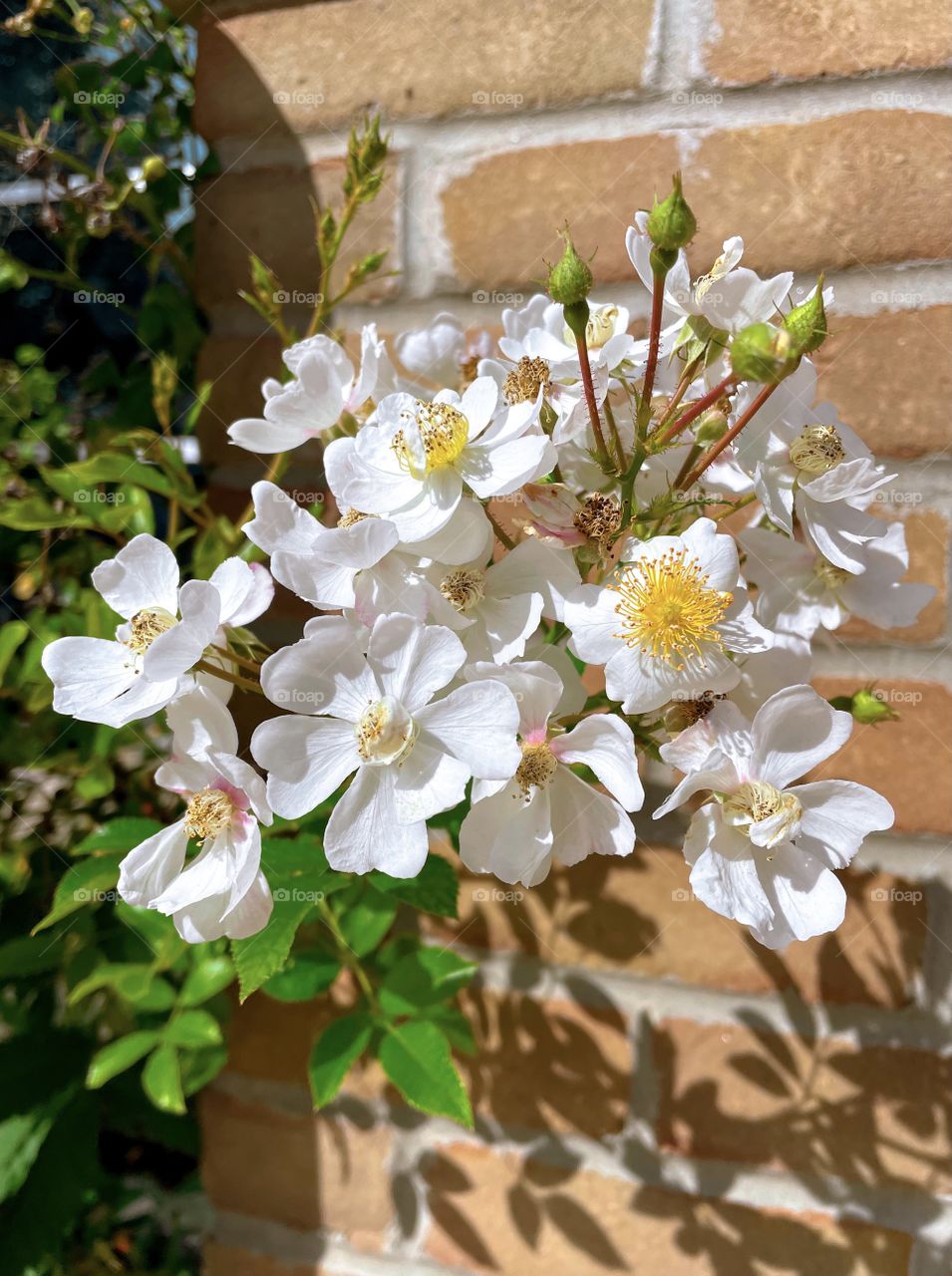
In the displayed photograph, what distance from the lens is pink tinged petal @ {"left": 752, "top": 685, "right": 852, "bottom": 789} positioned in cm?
32

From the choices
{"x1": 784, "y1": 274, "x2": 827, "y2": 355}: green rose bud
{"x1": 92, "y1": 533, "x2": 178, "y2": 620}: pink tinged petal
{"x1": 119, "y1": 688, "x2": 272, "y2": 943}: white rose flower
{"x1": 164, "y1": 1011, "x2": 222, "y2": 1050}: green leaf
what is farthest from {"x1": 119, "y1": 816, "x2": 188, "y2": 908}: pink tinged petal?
{"x1": 784, "y1": 274, "x2": 827, "y2": 355}: green rose bud

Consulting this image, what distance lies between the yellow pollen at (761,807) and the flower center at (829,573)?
0.12 meters

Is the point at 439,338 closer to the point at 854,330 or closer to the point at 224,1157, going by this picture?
the point at 854,330

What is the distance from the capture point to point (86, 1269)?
27.6 inches

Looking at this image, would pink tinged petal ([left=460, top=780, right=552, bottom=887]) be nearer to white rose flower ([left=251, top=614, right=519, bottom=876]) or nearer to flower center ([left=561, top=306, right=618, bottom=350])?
white rose flower ([left=251, top=614, right=519, bottom=876])

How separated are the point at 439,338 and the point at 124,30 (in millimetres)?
402

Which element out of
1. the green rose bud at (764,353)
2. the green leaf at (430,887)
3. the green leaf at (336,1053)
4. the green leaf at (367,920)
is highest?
the green rose bud at (764,353)

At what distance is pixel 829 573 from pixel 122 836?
0.40 meters

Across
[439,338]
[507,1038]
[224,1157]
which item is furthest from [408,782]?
[224,1157]

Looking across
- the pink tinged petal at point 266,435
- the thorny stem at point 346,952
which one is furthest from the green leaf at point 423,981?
the pink tinged petal at point 266,435

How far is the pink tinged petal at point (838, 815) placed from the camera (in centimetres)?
33

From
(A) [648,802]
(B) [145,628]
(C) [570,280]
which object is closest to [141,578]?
(B) [145,628]

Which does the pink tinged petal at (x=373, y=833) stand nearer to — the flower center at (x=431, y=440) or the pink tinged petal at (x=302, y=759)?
the pink tinged petal at (x=302, y=759)

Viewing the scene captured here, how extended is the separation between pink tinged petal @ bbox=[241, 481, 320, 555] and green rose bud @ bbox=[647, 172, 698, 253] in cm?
17
